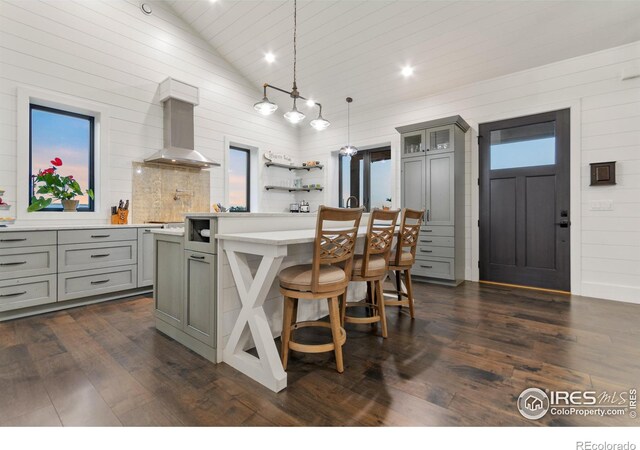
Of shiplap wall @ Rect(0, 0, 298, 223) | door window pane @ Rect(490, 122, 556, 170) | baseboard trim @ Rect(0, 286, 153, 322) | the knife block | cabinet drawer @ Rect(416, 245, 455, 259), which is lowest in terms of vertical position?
baseboard trim @ Rect(0, 286, 153, 322)

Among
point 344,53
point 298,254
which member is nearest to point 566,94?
point 344,53

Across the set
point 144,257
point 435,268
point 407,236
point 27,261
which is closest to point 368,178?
point 435,268

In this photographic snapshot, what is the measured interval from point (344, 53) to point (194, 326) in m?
4.34

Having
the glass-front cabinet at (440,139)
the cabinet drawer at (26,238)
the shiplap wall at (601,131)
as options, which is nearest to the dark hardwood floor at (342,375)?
the cabinet drawer at (26,238)

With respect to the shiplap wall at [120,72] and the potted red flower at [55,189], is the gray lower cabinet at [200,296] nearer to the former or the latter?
the potted red flower at [55,189]

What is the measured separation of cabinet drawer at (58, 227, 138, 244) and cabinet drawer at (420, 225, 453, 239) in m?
3.96

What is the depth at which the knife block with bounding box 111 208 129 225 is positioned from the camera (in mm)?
3971

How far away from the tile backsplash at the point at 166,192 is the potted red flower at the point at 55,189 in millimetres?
682

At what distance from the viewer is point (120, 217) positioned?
3990 mm

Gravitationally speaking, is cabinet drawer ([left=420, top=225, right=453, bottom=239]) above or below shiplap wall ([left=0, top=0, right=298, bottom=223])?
below

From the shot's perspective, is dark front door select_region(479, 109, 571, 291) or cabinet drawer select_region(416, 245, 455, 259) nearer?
dark front door select_region(479, 109, 571, 291)

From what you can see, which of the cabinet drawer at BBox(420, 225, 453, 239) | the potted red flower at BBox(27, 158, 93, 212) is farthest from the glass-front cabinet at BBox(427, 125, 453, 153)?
the potted red flower at BBox(27, 158, 93, 212)

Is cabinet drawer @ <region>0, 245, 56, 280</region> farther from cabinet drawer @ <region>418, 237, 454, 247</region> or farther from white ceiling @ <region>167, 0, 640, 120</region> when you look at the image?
cabinet drawer @ <region>418, 237, 454, 247</region>

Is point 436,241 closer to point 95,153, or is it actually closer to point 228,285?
point 228,285
